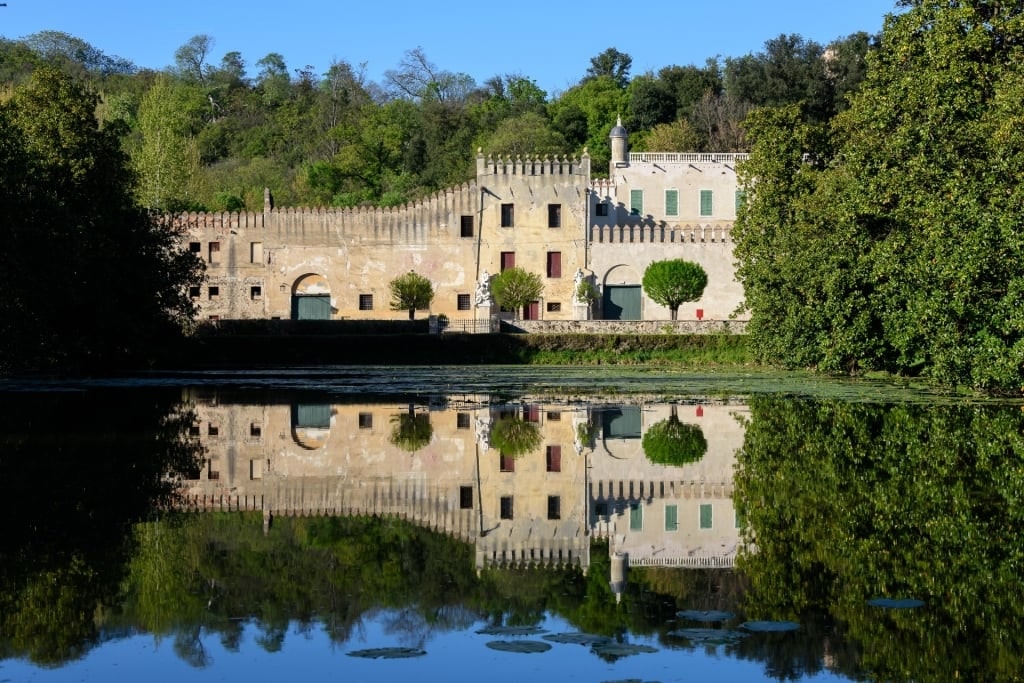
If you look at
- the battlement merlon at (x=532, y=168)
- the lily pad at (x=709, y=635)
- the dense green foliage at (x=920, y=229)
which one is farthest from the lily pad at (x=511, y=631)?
the battlement merlon at (x=532, y=168)

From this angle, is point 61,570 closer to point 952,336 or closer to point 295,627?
point 295,627

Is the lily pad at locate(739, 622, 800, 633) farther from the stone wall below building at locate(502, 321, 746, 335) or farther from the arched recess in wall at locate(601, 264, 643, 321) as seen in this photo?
the arched recess in wall at locate(601, 264, 643, 321)

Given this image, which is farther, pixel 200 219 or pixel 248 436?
pixel 200 219

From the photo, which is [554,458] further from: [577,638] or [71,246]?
[71,246]

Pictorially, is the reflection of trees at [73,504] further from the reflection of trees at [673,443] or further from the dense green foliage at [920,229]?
the dense green foliage at [920,229]

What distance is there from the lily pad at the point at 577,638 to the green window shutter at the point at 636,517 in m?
3.48

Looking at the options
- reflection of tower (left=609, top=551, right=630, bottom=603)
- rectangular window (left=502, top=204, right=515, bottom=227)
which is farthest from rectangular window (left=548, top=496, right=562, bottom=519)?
rectangular window (left=502, top=204, right=515, bottom=227)

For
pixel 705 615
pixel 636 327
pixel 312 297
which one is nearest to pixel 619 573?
pixel 705 615

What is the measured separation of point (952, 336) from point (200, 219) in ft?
116

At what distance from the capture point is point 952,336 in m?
23.3

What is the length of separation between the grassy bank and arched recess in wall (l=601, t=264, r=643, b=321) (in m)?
9.55

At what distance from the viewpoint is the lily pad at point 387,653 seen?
6852mm

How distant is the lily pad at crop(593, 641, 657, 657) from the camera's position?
271 inches

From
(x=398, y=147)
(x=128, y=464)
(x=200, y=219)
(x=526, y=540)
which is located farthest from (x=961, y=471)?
(x=398, y=147)
